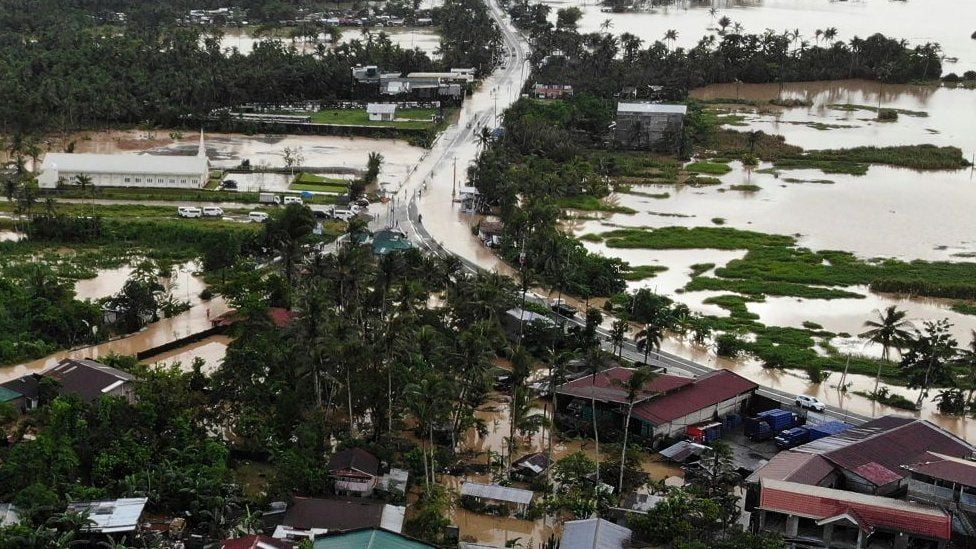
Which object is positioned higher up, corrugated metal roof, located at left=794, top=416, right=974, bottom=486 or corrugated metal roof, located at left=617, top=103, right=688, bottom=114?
corrugated metal roof, located at left=617, top=103, right=688, bottom=114

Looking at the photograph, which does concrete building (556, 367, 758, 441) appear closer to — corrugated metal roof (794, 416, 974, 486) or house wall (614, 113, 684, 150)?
corrugated metal roof (794, 416, 974, 486)

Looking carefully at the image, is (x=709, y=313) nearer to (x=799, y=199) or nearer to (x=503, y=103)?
(x=799, y=199)

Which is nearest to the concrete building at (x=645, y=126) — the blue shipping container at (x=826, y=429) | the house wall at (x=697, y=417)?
the house wall at (x=697, y=417)

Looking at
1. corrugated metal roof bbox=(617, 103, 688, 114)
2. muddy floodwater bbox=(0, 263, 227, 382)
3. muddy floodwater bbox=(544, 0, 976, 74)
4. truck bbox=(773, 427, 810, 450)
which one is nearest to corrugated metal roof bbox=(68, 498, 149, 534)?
muddy floodwater bbox=(0, 263, 227, 382)

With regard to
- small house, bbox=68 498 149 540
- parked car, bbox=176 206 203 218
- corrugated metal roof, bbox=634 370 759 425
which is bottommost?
small house, bbox=68 498 149 540

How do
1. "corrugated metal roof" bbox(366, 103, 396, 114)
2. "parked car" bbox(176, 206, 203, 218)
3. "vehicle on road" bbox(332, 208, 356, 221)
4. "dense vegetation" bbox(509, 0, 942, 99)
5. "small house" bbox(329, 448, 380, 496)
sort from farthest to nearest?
1. "dense vegetation" bbox(509, 0, 942, 99)
2. "corrugated metal roof" bbox(366, 103, 396, 114)
3. "vehicle on road" bbox(332, 208, 356, 221)
4. "parked car" bbox(176, 206, 203, 218)
5. "small house" bbox(329, 448, 380, 496)

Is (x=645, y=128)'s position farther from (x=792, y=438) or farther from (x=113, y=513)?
(x=113, y=513)
